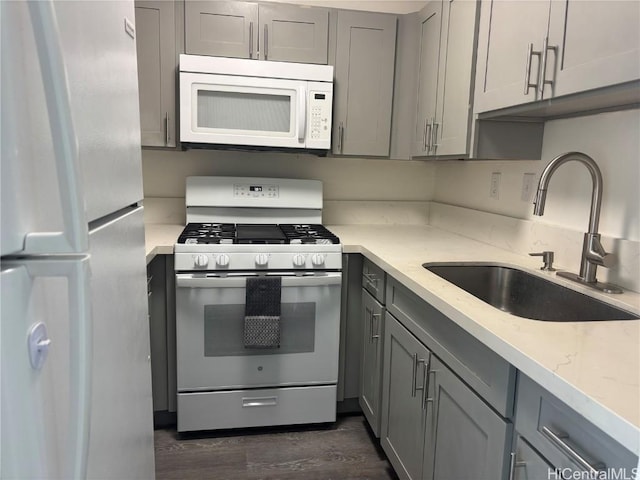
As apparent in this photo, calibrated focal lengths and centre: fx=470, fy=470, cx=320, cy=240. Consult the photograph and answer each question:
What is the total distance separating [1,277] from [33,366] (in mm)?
127

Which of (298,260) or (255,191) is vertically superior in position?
(255,191)

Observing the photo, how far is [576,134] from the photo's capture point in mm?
1761

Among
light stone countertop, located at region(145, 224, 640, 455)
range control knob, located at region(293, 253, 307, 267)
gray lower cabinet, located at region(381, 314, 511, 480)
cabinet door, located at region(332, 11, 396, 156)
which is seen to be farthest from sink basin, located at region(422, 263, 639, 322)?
cabinet door, located at region(332, 11, 396, 156)

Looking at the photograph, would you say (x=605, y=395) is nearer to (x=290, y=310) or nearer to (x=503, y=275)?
(x=503, y=275)

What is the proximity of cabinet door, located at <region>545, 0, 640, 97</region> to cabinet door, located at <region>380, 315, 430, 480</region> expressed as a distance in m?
0.93

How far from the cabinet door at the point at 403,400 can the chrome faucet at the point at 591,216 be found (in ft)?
1.92

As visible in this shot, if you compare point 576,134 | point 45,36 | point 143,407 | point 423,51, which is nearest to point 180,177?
point 423,51

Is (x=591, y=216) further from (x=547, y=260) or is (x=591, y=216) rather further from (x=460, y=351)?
(x=460, y=351)

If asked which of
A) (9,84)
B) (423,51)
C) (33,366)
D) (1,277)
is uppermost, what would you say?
(423,51)

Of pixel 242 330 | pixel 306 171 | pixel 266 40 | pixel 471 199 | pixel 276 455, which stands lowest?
pixel 276 455

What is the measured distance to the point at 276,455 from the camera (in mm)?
2113

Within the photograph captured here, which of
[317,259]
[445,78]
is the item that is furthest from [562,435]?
[445,78]

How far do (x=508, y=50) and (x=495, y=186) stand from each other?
802 mm

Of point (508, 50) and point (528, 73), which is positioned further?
point (508, 50)
